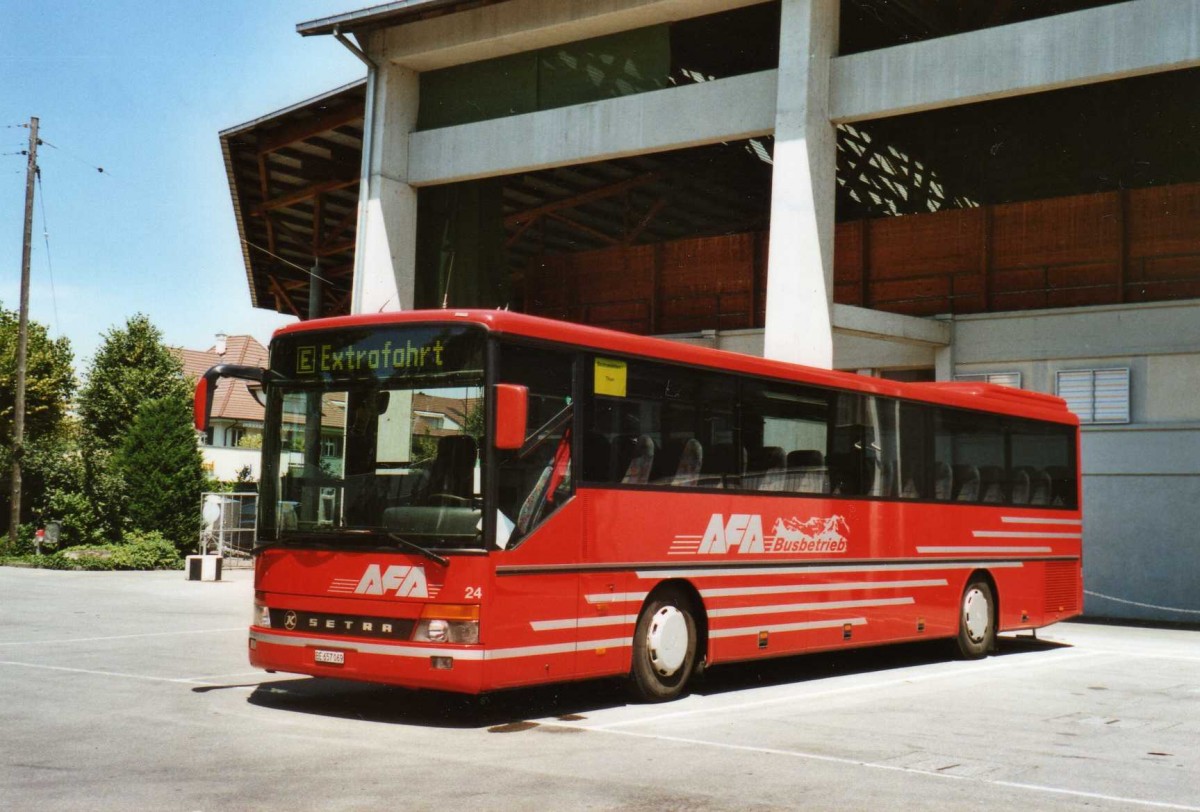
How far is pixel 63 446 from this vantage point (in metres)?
41.1

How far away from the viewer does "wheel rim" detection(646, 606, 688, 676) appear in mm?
10688

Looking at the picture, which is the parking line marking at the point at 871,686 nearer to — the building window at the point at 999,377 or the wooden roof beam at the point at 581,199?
the building window at the point at 999,377

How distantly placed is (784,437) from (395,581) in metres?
4.41

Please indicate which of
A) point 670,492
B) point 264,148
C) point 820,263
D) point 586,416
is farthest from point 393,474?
point 264,148

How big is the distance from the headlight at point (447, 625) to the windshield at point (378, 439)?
1.46 feet

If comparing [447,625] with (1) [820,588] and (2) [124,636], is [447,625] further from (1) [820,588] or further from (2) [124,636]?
(2) [124,636]

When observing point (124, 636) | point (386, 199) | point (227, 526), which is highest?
point (386, 199)

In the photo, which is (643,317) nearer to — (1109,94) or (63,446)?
(1109,94)

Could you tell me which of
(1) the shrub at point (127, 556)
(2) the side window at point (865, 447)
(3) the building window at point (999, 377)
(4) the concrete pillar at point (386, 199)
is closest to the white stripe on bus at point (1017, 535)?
(2) the side window at point (865, 447)

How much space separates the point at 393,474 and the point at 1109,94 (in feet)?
75.9

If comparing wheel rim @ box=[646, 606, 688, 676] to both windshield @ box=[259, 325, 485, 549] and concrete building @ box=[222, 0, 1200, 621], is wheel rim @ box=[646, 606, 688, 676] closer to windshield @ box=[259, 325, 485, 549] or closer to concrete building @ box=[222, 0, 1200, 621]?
windshield @ box=[259, 325, 485, 549]

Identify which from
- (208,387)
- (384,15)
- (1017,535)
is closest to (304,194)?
(384,15)

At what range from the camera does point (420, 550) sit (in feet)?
30.1

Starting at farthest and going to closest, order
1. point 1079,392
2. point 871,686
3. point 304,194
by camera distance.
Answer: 1. point 304,194
2. point 1079,392
3. point 871,686
